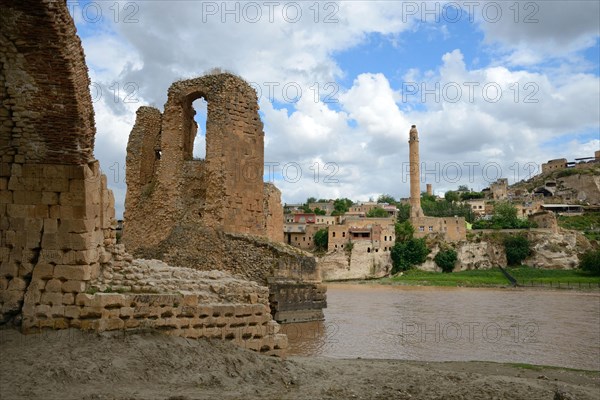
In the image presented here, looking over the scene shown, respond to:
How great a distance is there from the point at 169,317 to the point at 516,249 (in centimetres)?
5963

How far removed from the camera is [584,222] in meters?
75.2

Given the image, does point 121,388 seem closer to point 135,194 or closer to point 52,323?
point 52,323

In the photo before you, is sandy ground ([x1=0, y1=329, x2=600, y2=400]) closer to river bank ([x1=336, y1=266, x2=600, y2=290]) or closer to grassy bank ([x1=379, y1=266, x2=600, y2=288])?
river bank ([x1=336, y1=266, x2=600, y2=290])

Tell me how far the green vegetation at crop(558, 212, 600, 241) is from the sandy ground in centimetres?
6997

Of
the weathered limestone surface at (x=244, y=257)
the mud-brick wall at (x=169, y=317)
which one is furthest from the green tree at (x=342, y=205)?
the mud-brick wall at (x=169, y=317)

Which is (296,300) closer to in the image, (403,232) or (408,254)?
(408,254)

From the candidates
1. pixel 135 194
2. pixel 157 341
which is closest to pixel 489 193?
pixel 135 194

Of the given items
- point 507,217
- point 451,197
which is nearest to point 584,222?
point 507,217

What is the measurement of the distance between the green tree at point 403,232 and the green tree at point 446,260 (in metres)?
4.00

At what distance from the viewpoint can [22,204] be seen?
21.4 ft

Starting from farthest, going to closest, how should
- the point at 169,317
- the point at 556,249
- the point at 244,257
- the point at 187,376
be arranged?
the point at 556,249 < the point at 244,257 < the point at 169,317 < the point at 187,376

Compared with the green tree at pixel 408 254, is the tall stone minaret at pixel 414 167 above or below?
above

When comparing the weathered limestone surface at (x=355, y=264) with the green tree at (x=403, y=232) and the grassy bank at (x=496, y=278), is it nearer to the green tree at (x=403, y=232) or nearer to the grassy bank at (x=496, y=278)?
the grassy bank at (x=496, y=278)

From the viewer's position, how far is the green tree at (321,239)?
59.0 meters
